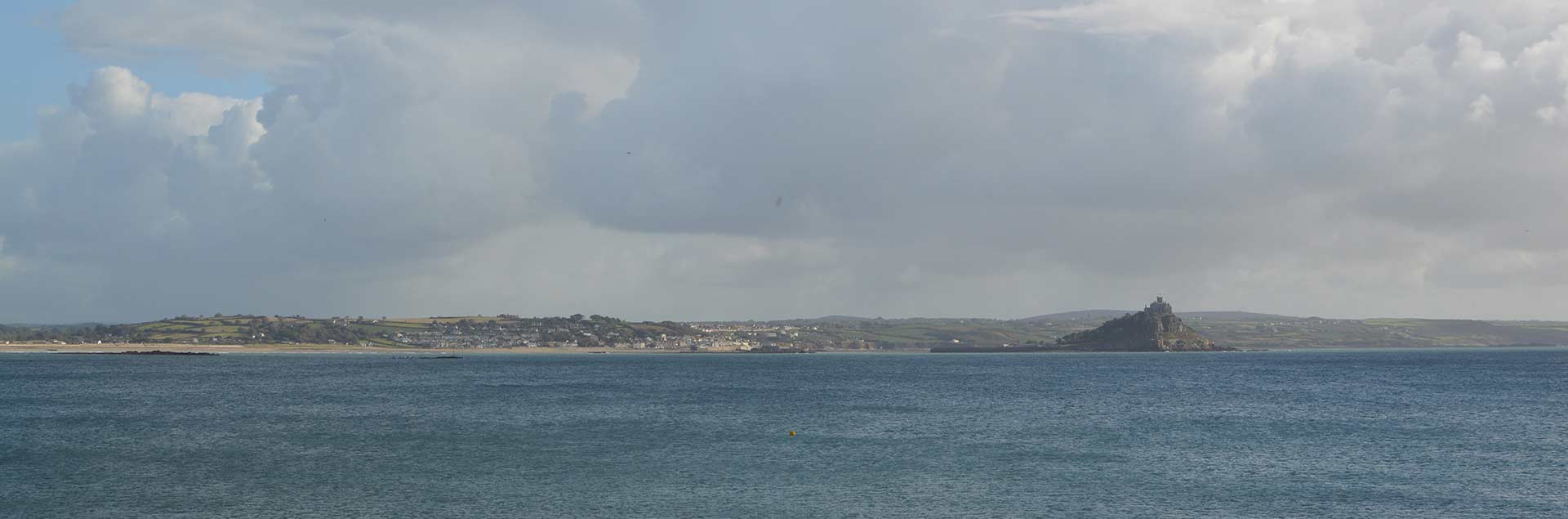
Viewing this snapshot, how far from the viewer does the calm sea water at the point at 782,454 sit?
48625mm

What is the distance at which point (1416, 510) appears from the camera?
47.0 metres

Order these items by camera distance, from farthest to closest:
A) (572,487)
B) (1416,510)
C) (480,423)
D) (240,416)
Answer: (240,416) → (480,423) → (572,487) → (1416,510)

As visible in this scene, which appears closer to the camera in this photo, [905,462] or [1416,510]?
[1416,510]

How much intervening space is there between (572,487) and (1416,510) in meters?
35.9

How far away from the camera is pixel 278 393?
11744 centimetres

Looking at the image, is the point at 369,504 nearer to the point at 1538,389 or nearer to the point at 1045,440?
the point at 1045,440

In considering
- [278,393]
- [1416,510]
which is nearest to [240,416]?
[278,393]

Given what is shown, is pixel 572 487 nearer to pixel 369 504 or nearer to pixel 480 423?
pixel 369 504

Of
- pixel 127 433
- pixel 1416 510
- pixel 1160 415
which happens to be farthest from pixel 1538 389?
pixel 127 433

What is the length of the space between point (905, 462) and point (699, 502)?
15334mm

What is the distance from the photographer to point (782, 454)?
213 ft

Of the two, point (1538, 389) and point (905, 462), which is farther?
point (1538, 389)

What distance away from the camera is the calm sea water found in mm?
48625

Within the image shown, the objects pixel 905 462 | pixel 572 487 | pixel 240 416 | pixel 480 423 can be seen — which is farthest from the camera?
pixel 240 416
